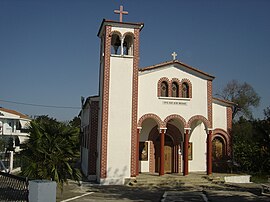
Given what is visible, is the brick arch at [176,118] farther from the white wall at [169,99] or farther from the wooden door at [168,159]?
the wooden door at [168,159]

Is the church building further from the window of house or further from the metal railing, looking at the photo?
the metal railing

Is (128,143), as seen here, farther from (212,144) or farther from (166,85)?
(212,144)

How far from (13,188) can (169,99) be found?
44.1ft

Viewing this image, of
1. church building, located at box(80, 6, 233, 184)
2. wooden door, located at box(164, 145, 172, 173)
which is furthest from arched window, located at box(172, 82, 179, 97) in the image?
wooden door, located at box(164, 145, 172, 173)

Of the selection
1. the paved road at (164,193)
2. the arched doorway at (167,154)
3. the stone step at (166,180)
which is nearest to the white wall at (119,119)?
the stone step at (166,180)

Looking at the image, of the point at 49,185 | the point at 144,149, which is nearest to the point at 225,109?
the point at 144,149

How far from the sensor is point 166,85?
74.4ft

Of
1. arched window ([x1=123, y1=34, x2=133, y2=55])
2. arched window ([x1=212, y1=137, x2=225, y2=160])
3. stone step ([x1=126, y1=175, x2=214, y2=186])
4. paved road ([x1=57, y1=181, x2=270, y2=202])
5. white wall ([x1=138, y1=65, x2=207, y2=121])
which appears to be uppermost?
arched window ([x1=123, y1=34, x2=133, y2=55])

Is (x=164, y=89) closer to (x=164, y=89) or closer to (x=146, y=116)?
(x=164, y=89)

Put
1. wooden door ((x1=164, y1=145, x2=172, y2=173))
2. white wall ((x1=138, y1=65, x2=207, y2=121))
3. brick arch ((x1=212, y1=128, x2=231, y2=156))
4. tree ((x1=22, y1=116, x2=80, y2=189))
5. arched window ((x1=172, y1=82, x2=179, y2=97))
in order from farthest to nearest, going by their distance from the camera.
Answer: brick arch ((x1=212, y1=128, x2=231, y2=156)), wooden door ((x1=164, y1=145, x2=172, y2=173)), arched window ((x1=172, y1=82, x2=179, y2=97)), white wall ((x1=138, y1=65, x2=207, y2=121)), tree ((x1=22, y1=116, x2=80, y2=189))

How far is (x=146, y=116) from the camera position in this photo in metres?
21.6

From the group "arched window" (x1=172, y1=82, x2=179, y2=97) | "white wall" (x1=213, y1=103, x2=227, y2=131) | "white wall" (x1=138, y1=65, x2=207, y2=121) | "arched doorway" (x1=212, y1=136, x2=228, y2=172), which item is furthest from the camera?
"arched doorway" (x1=212, y1=136, x2=228, y2=172)

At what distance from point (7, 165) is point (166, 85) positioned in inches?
617

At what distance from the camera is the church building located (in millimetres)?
20453
